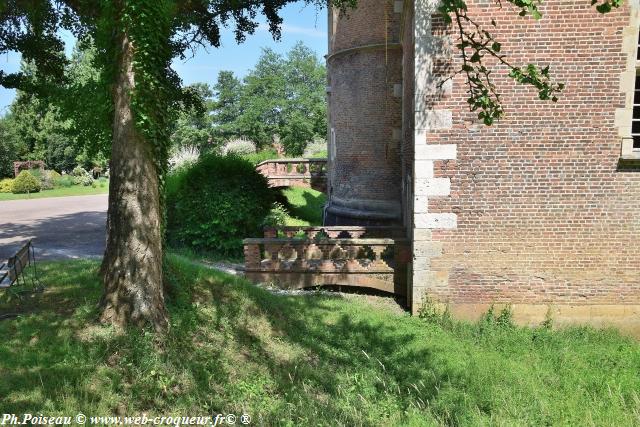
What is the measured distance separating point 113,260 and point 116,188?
2.84 ft

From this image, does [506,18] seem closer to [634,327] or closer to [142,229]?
[634,327]

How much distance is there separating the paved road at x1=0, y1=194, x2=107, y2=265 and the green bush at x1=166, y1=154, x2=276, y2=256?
245cm

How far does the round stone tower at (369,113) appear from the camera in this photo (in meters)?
13.5

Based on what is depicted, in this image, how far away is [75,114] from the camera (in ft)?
22.1

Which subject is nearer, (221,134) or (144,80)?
(144,80)

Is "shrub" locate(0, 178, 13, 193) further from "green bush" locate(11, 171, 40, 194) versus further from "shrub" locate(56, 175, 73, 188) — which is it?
"shrub" locate(56, 175, 73, 188)

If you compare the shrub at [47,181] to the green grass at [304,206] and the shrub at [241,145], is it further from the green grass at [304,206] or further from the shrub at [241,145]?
the shrub at [241,145]

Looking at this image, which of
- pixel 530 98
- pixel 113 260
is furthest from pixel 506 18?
pixel 113 260

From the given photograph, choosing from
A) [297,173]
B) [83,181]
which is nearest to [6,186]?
[83,181]

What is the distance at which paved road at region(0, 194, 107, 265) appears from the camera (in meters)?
13.0

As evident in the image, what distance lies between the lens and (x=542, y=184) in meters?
8.15

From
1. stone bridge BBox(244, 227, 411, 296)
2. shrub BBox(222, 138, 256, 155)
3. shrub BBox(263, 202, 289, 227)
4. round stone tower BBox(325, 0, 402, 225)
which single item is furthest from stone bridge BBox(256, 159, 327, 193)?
shrub BBox(222, 138, 256, 155)

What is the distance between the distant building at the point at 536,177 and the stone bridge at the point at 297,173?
15296mm

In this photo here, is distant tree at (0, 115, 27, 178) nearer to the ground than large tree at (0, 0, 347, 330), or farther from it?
farther from it
